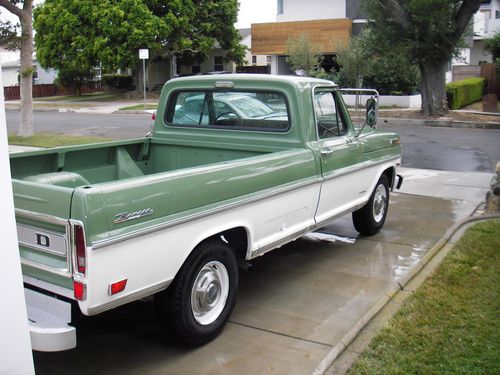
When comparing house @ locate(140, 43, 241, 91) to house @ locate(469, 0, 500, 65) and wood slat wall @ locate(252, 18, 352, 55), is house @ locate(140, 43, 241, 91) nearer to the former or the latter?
wood slat wall @ locate(252, 18, 352, 55)

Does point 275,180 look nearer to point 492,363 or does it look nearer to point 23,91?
point 492,363

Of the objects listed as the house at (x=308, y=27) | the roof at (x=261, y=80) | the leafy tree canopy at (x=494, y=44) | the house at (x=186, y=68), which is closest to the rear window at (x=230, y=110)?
the roof at (x=261, y=80)

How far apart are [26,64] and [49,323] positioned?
1440 cm

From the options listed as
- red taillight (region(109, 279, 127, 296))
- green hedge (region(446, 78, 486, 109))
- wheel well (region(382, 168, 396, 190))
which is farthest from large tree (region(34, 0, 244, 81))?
red taillight (region(109, 279, 127, 296))

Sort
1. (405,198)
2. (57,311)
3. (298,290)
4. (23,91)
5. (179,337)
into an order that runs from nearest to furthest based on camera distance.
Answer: (57,311) < (179,337) < (298,290) < (405,198) < (23,91)

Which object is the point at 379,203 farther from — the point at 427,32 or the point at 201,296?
the point at 427,32

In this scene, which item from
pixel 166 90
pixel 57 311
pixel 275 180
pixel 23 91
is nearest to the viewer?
pixel 57 311

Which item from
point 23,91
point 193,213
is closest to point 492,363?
point 193,213

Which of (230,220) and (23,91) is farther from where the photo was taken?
(23,91)

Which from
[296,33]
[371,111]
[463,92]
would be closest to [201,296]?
[371,111]

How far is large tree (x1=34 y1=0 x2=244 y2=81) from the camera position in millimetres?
32031

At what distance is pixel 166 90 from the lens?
627cm

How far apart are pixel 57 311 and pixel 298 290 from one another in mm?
2454

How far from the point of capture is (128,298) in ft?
11.6
